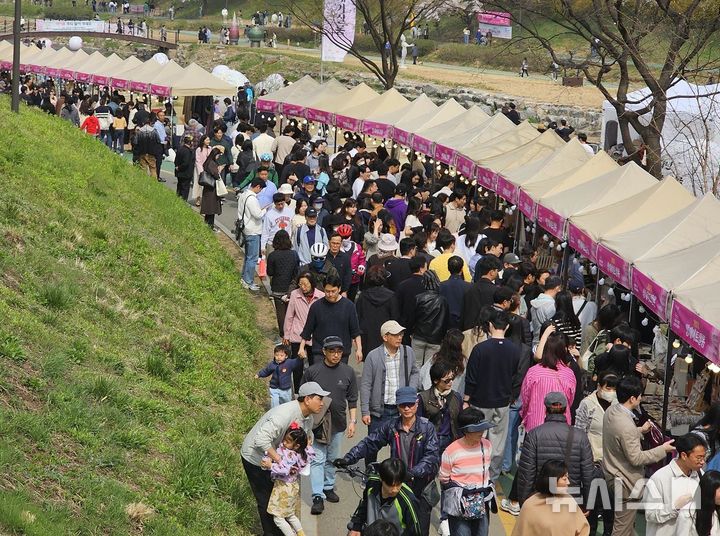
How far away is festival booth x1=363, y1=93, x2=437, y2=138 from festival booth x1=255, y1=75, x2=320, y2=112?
15.4 ft

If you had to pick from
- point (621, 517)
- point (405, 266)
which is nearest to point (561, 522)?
point (621, 517)

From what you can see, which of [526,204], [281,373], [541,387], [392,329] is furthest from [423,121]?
[541,387]

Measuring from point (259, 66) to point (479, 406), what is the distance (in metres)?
62.0

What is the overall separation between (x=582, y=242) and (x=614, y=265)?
58.5 inches

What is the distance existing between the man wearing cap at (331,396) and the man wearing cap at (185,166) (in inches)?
544

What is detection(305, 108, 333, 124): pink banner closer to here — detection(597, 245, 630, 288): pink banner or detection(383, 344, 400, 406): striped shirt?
detection(597, 245, 630, 288): pink banner

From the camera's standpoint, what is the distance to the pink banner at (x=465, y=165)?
19.9 meters

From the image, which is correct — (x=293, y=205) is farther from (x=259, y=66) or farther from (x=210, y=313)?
(x=259, y=66)

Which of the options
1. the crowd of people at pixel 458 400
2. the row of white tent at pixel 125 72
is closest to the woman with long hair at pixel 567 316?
the crowd of people at pixel 458 400

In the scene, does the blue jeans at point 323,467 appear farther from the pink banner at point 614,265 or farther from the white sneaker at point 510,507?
the pink banner at point 614,265

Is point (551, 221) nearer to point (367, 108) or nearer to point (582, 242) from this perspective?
point (582, 242)

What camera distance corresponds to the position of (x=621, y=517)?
847 cm

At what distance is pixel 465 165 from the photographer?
20281 millimetres

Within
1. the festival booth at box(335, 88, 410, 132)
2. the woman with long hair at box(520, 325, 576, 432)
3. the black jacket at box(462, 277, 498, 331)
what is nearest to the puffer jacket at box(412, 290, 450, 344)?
the black jacket at box(462, 277, 498, 331)
